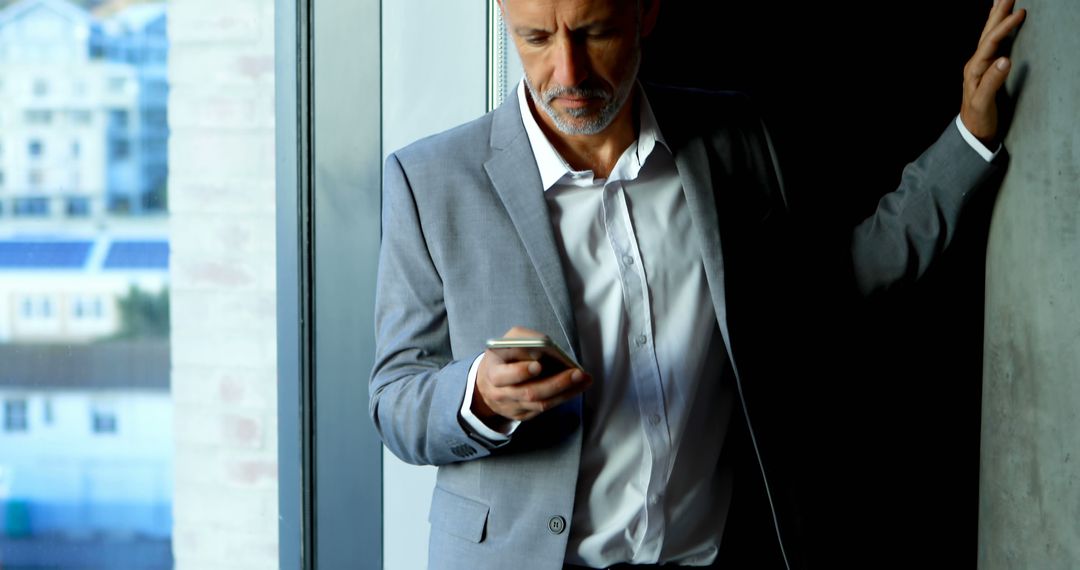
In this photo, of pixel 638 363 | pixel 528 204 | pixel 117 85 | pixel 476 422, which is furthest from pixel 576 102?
pixel 117 85

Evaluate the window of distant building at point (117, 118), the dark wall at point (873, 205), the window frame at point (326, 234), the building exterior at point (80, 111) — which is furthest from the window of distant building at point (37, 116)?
the dark wall at point (873, 205)

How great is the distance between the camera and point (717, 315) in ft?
5.65

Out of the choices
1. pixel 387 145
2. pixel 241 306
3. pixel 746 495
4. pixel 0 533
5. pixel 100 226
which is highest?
pixel 387 145

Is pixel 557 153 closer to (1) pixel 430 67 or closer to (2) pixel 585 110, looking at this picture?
(2) pixel 585 110

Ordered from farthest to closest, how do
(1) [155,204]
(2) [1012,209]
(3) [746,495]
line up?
(1) [155,204], (3) [746,495], (2) [1012,209]

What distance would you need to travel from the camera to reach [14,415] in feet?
7.70

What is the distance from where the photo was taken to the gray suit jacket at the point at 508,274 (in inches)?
66.2

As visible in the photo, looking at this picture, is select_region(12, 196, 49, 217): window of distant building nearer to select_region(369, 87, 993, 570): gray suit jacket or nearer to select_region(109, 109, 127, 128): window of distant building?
select_region(109, 109, 127, 128): window of distant building

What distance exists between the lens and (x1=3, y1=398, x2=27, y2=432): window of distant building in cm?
234

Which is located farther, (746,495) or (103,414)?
(103,414)

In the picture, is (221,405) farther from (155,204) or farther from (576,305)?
(576,305)

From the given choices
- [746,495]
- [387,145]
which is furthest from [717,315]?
[387,145]

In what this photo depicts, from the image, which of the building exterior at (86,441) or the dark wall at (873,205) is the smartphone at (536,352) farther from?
the building exterior at (86,441)

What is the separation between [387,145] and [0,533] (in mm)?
1214
